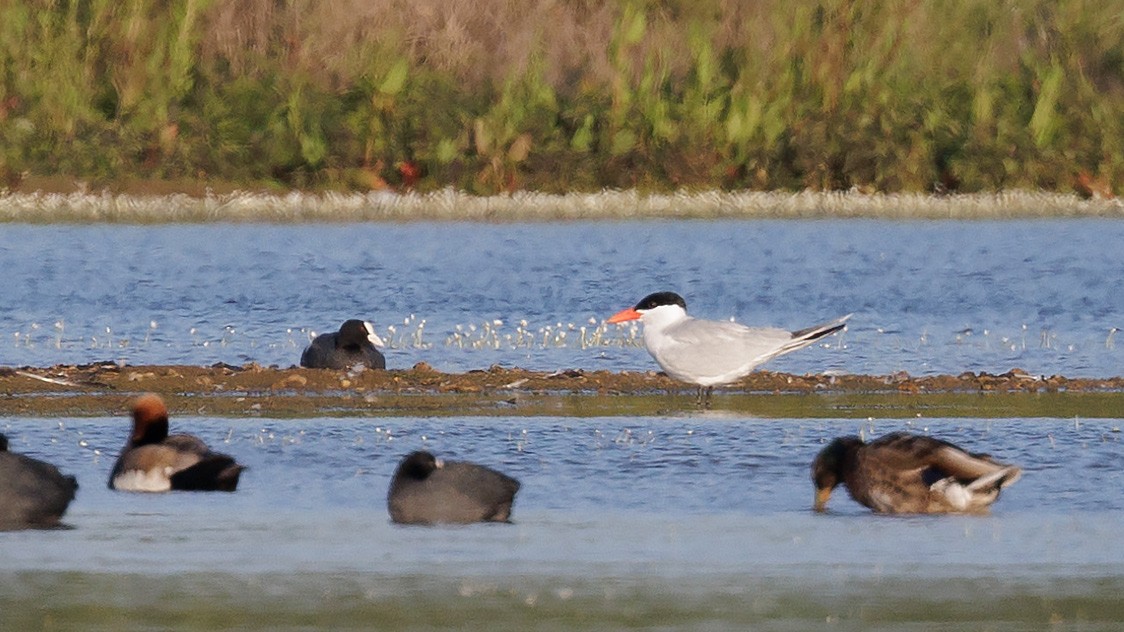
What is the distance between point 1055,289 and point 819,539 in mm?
13245

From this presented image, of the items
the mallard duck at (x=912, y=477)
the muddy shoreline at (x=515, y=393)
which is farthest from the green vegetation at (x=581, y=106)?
the mallard duck at (x=912, y=477)

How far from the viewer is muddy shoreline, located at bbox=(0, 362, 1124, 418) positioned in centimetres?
1427

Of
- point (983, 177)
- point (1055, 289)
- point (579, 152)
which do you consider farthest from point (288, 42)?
point (1055, 289)

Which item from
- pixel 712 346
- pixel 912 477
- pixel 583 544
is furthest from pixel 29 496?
pixel 712 346

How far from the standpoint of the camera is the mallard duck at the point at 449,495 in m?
10.2

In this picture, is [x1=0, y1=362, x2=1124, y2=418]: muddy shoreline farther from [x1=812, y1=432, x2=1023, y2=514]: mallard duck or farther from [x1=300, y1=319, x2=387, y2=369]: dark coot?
[x1=812, y1=432, x2=1023, y2=514]: mallard duck

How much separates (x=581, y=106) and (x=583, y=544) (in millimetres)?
22172

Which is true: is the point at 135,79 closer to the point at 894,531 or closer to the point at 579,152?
the point at 579,152

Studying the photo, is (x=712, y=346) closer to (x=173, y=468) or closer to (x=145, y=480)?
(x=173, y=468)

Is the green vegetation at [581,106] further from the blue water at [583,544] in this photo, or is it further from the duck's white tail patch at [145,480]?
the duck's white tail patch at [145,480]

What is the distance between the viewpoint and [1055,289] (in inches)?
884

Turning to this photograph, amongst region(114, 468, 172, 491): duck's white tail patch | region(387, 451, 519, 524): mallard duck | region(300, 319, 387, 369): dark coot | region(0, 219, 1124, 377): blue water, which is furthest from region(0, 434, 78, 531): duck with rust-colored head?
region(0, 219, 1124, 377): blue water

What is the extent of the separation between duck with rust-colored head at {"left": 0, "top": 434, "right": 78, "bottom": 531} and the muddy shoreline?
12.7 feet

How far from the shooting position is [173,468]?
443 inches
